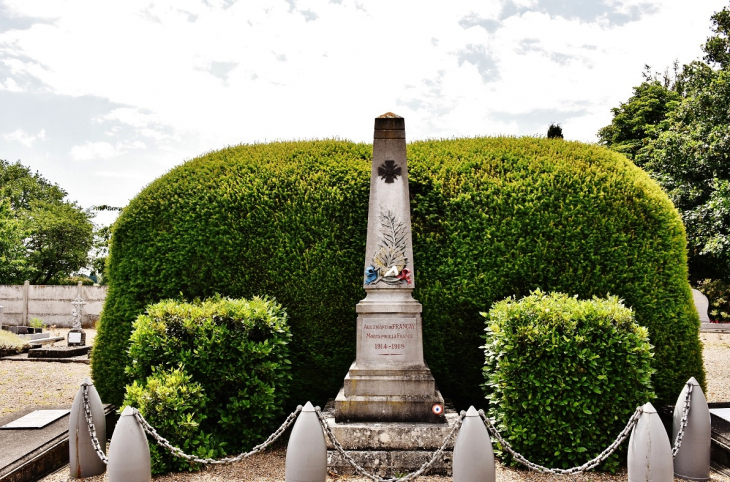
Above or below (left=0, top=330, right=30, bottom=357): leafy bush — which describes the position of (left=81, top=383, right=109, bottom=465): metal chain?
above

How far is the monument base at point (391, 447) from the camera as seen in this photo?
492 cm

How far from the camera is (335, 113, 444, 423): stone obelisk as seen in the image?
17.3 feet

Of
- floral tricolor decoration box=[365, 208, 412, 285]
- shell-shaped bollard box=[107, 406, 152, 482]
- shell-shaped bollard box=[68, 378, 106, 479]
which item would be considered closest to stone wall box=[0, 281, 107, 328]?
shell-shaped bollard box=[68, 378, 106, 479]

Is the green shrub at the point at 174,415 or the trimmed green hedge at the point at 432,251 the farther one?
the trimmed green hedge at the point at 432,251

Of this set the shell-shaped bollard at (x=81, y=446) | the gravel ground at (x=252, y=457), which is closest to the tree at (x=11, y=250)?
the gravel ground at (x=252, y=457)

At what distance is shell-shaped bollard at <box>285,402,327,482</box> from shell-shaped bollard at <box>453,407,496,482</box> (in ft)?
3.56

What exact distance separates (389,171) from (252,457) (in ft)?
11.9

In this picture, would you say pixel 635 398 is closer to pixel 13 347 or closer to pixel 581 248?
pixel 581 248

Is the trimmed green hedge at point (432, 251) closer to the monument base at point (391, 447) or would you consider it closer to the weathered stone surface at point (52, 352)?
the monument base at point (391, 447)

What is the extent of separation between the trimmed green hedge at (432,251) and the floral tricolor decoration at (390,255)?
832 millimetres

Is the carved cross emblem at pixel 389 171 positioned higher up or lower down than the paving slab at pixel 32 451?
higher up

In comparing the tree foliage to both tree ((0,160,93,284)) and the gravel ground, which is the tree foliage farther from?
tree ((0,160,93,284))

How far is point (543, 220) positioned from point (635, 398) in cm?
243

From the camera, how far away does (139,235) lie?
7.02 meters
